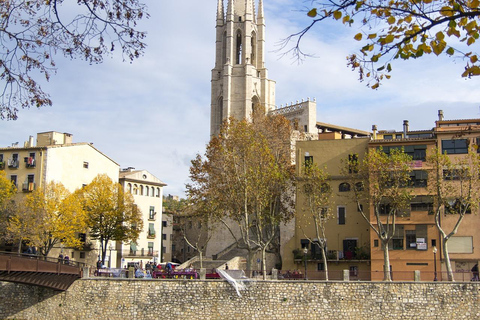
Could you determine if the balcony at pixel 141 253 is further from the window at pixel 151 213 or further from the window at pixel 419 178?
the window at pixel 419 178

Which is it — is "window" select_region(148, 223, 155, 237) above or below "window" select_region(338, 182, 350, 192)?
below

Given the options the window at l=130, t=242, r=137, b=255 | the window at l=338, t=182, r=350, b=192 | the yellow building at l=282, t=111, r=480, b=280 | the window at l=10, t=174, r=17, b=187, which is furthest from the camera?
the window at l=130, t=242, r=137, b=255

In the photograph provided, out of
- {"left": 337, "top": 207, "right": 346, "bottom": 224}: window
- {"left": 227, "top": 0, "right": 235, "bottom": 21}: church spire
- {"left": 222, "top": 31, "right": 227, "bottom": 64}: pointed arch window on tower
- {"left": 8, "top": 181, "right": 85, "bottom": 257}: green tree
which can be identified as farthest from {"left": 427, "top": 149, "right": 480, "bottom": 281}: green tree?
{"left": 227, "top": 0, "right": 235, "bottom": 21}: church spire

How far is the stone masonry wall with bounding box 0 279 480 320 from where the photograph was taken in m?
34.5

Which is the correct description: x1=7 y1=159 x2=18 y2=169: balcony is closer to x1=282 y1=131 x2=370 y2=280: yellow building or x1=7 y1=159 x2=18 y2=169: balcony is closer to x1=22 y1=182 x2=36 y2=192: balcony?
x1=22 y1=182 x2=36 y2=192: balcony

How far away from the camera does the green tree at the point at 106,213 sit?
53062 millimetres

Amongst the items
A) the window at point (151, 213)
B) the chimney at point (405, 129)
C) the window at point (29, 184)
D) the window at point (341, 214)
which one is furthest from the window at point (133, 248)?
the chimney at point (405, 129)

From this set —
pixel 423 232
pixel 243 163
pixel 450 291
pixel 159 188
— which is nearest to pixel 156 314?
pixel 243 163

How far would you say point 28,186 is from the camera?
172ft

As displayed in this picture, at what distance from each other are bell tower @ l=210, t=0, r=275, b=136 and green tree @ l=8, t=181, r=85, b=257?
36.6m

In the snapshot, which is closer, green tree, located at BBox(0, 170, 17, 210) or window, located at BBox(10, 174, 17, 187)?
green tree, located at BBox(0, 170, 17, 210)

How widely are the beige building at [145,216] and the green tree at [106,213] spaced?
6.66 metres

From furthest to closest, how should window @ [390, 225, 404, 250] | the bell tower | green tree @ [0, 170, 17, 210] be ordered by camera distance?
the bell tower < green tree @ [0, 170, 17, 210] < window @ [390, 225, 404, 250]

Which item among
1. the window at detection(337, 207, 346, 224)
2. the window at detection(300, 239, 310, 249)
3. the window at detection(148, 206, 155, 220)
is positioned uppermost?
the window at detection(148, 206, 155, 220)
